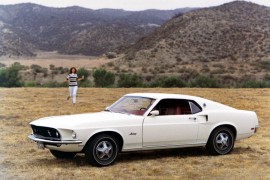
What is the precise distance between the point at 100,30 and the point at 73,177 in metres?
93.9

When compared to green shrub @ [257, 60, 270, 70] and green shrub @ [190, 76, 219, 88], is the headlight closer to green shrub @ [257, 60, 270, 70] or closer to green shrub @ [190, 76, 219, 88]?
green shrub @ [190, 76, 219, 88]

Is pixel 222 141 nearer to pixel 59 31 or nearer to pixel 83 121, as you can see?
pixel 83 121

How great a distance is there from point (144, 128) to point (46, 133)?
1753 millimetres

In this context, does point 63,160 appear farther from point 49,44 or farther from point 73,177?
point 49,44

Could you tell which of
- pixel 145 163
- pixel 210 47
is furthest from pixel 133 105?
pixel 210 47

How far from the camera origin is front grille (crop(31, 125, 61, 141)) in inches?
370

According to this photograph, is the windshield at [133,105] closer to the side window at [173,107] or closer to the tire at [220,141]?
the side window at [173,107]

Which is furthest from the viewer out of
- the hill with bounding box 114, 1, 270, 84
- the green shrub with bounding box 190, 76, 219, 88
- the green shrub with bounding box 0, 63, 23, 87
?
the hill with bounding box 114, 1, 270, 84

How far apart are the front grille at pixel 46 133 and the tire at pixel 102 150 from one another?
56 cm

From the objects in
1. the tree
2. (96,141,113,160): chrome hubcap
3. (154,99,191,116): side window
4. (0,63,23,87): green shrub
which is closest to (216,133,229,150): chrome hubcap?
(154,99,191,116): side window

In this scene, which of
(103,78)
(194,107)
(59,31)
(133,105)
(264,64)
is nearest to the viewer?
(133,105)

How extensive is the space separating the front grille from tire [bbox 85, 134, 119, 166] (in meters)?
0.56

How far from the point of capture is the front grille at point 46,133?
940 cm

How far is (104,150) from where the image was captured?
9.50 meters
